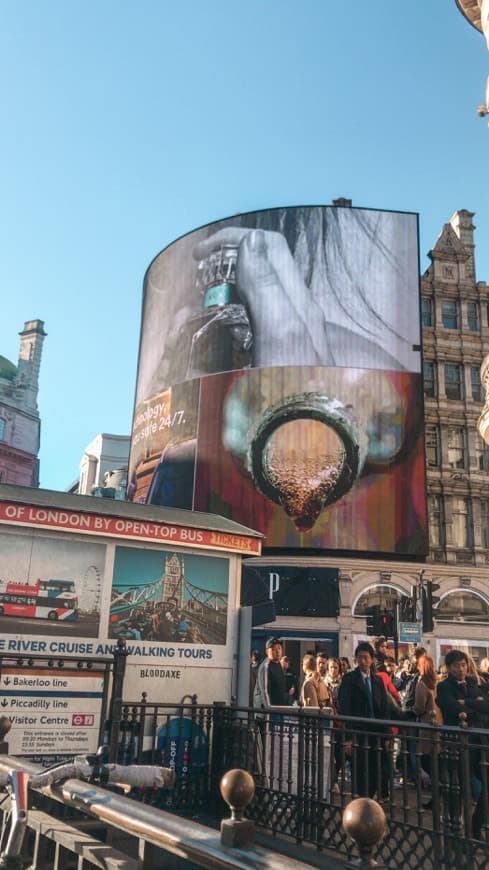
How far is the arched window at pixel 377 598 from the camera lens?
33.4 m

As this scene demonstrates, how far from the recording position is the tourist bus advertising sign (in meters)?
7.07

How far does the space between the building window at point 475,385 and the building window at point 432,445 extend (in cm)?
275


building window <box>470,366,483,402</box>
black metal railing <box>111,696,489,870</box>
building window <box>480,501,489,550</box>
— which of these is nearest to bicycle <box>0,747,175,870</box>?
black metal railing <box>111,696,489,870</box>

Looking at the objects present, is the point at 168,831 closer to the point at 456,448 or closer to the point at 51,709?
the point at 51,709

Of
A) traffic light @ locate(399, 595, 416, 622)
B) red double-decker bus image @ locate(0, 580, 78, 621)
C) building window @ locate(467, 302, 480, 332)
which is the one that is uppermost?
building window @ locate(467, 302, 480, 332)

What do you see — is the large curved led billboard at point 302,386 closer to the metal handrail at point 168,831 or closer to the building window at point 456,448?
the building window at point 456,448

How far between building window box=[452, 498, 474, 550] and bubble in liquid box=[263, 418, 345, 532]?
6601mm

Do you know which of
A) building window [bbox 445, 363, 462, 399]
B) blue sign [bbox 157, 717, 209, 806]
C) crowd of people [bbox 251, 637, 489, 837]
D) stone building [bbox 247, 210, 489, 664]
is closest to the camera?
crowd of people [bbox 251, 637, 489, 837]

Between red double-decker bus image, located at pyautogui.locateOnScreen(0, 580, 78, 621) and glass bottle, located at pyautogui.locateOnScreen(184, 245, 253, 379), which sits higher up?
glass bottle, located at pyautogui.locateOnScreen(184, 245, 253, 379)

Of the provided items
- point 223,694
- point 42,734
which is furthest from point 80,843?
point 223,694

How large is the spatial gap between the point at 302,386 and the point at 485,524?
442 inches

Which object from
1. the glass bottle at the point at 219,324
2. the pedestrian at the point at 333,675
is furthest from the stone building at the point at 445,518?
the pedestrian at the point at 333,675

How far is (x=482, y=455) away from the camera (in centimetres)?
3716

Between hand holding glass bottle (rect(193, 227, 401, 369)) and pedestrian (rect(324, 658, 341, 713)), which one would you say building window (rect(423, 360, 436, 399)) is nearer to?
hand holding glass bottle (rect(193, 227, 401, 369))
